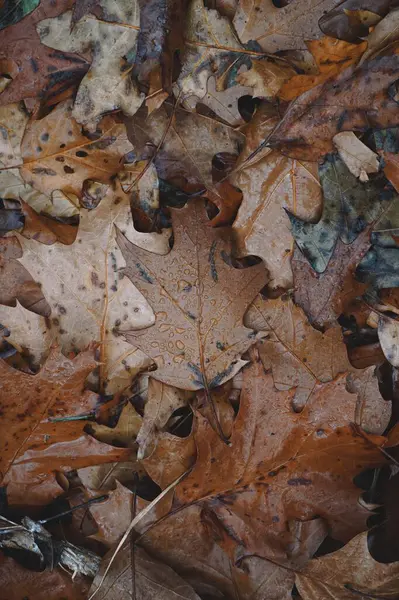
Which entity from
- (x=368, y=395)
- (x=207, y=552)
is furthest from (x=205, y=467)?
(x=368, y=395)

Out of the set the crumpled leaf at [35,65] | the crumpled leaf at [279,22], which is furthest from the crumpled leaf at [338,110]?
the crumpled leaf at [35,65]

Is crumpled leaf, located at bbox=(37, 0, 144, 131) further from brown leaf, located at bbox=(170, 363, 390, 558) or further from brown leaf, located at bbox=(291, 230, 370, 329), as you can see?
brown leaf, located at bbox=(170, 363, 390, 558)

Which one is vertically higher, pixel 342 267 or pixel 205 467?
pixel 342 267

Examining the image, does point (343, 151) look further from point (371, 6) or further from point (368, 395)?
point (368, 395)

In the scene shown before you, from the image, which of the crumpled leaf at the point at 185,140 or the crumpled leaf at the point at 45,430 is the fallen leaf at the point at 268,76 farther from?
the crumpled leaf at the point at 45,430

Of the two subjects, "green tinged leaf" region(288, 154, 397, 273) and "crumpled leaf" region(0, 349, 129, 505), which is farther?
"green tinged leaf" region(288, 154, 397, 273)

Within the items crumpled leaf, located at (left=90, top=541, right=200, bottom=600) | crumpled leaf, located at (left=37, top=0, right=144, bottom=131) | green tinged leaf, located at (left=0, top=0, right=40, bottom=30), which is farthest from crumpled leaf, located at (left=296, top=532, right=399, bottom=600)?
green tinged leaf, located at (left=0, top=0, right=40, bottom=30)
